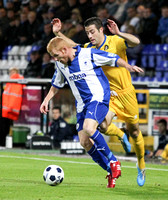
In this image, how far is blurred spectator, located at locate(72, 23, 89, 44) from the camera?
17.2m

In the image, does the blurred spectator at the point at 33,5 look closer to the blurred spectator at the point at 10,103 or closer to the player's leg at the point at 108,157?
the blurred spectator at the point at 10,103

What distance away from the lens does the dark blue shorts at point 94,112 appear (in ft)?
24.1

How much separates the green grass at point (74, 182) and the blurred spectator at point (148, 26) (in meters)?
6.60

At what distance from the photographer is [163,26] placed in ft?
56.5

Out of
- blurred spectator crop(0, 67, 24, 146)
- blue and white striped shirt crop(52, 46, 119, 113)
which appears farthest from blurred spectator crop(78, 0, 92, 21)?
blue and white striped shirt crop(52, 46, 119, 113)

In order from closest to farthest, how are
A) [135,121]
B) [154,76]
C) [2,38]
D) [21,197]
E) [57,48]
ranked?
Result: 1. [21,197]
2. [57,48]
3. [135,121]
4. [154,76]
5. [2,38]

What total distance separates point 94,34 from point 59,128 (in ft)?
19.7

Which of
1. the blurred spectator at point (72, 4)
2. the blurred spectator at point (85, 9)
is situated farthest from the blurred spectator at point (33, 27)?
the blurred spectator at point (85, 9)

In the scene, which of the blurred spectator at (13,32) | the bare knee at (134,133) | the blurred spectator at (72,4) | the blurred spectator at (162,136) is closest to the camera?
the bare knee at (134,133)

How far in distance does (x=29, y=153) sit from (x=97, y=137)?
6111 millimetres

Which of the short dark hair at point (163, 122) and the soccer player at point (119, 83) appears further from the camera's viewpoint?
the short dark hair at point (163, 122)

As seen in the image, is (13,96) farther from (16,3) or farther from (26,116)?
(16,3)

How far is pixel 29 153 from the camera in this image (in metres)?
13.3

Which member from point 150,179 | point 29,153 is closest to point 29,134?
point 29,153
